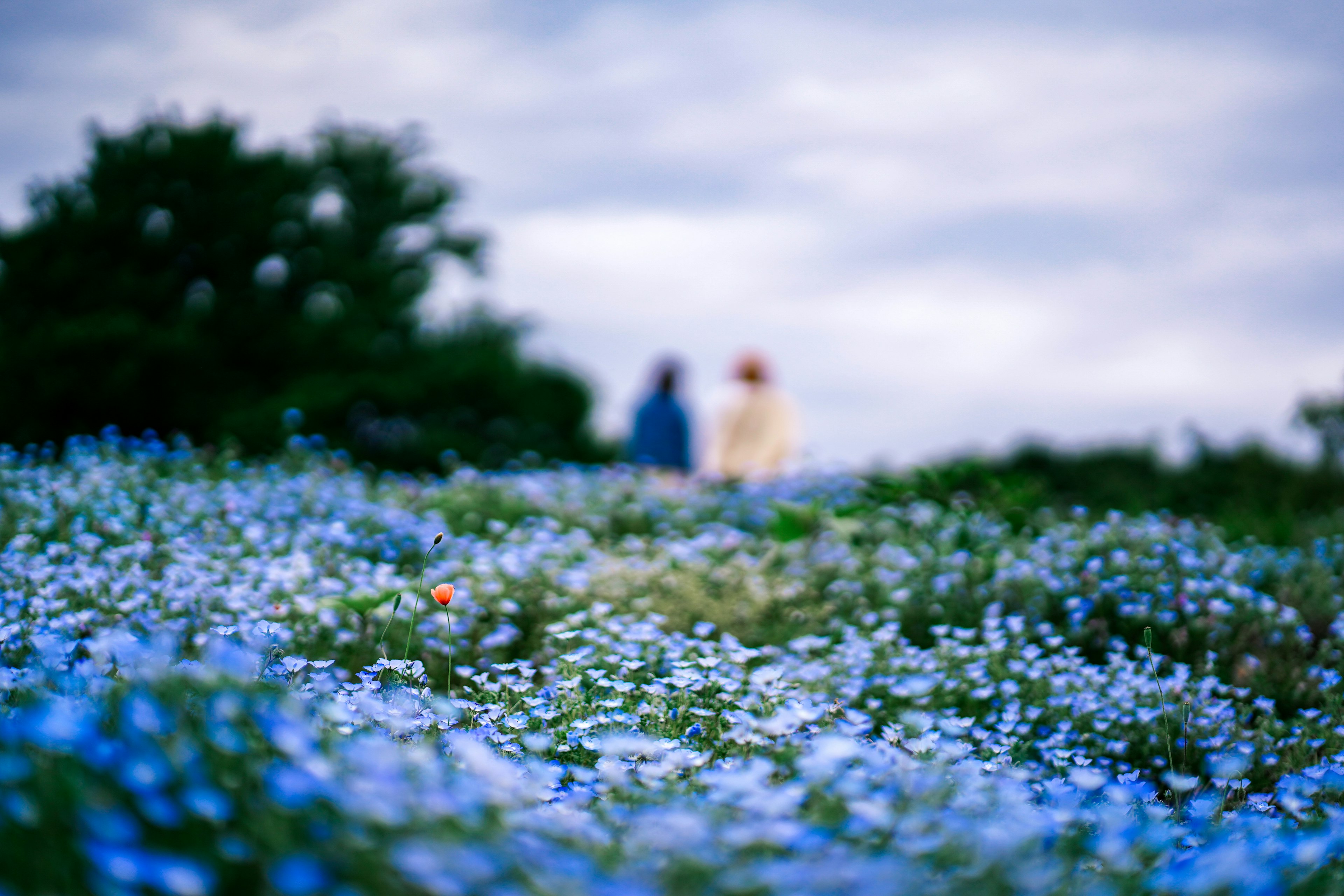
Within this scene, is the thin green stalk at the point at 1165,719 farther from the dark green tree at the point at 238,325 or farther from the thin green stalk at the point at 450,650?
the dark green tree at the point at 238,325

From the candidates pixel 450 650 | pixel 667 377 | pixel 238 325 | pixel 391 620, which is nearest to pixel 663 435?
Answer: pixel 667 377

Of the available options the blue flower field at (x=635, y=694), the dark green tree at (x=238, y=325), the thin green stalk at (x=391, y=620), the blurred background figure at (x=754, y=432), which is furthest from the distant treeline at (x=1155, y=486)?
the dark green tree at (x=238, y=325)

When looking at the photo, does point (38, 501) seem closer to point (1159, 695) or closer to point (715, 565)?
point (715, 565)

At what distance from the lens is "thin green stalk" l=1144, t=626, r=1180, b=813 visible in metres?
2.93

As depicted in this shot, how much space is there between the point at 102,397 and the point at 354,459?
321 centimetres

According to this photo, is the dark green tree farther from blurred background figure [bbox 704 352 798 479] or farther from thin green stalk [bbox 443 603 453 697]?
thin green stalk [bbox 443 603 453 697]

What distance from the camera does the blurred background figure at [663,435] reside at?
38.3 ft

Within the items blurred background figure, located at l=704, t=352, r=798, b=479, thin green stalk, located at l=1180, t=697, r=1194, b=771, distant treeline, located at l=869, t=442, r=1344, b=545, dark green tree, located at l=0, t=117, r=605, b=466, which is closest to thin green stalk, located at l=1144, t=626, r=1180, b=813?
thin green stalk, located at l=1180, t=697, r=1194, b=771

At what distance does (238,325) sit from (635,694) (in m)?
12.4

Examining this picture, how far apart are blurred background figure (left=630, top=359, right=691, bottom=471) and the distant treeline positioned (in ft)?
10.6

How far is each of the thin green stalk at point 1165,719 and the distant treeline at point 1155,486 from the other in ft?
7.91

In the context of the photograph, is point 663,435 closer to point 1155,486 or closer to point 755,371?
point 755,371

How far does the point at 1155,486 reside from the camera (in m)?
14.0

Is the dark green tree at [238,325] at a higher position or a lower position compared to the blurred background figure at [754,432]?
higher
